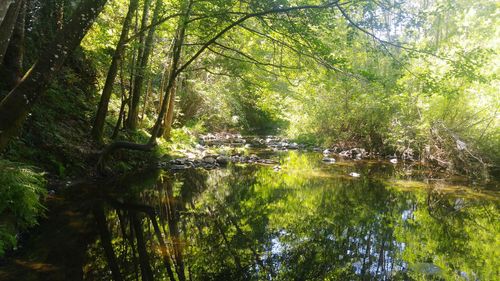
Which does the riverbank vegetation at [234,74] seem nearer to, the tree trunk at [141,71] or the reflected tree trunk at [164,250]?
the tree trunk at [141,71]

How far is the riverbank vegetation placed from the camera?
611 centimetres

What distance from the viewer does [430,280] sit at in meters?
4.56

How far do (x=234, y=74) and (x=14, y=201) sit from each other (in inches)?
272

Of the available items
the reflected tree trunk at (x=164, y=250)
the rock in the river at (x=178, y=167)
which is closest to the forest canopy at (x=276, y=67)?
the rock in the river at (x=178, y=167)

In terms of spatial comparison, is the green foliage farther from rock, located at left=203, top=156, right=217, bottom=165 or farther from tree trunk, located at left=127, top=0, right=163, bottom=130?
rock, located at left=203, top=156, right=217, bottom=165

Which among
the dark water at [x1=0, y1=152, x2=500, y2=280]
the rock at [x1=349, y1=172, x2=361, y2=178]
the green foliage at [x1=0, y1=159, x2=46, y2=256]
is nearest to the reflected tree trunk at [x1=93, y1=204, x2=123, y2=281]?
the dark water at [x1=0, y1=152, x2=500, y2=280]

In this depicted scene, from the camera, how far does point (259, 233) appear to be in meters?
6.01

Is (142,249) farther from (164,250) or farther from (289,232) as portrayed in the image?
(289,232)

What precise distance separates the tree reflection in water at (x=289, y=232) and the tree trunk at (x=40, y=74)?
1.96 m

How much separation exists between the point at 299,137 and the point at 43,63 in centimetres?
1964

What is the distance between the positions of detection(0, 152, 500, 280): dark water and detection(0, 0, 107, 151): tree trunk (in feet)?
5.33

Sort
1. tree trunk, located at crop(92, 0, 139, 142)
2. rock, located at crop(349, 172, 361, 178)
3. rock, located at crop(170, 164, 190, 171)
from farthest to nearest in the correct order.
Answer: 1. rock, located at crop(349, 172, 361, 178)
2. rock, located at crop(170, 164, 190, 171)
3. tree trunk, located at crop(92, 0, 139, 142)

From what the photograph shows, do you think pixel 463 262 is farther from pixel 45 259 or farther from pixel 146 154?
pixel 146 154

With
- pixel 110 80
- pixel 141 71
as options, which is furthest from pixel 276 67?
pixel 110 80
